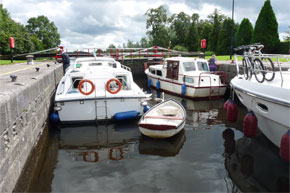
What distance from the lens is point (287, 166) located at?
573 cm

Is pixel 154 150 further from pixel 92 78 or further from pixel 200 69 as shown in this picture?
pixel 200 69

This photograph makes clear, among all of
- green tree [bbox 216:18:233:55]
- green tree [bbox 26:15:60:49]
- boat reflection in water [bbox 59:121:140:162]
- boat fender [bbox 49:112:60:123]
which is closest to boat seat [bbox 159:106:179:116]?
Result: boat reflection in water [bbox 59:121:140:162]

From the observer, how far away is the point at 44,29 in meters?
76.8

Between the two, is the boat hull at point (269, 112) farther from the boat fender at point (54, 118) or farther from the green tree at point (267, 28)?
the green tree at point (267, 28)

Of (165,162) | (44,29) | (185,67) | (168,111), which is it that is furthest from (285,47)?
(44,29)

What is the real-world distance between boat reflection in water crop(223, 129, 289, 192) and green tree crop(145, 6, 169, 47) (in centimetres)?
4303

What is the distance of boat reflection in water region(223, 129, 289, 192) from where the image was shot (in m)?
5.11

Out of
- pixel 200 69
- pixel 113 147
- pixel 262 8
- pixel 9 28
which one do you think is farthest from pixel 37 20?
pixel 113 147

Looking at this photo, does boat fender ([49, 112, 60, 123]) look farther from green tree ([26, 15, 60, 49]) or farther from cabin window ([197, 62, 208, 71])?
green tree ([26, 15, 60, 49])

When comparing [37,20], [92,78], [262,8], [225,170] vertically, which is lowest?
[225,170]

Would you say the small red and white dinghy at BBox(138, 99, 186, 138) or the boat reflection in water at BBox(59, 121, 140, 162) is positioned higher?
the small red and white dinghy at BBox(138, 99, 186, 138)

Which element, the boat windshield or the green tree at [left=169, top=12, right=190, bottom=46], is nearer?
Answer: the boat windshield

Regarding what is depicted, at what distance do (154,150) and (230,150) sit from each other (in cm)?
210

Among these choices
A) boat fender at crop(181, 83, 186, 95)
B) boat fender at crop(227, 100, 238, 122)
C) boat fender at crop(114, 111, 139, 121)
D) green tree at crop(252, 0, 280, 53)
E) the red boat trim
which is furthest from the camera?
green tree at crop(252, 0, 280, 53)
